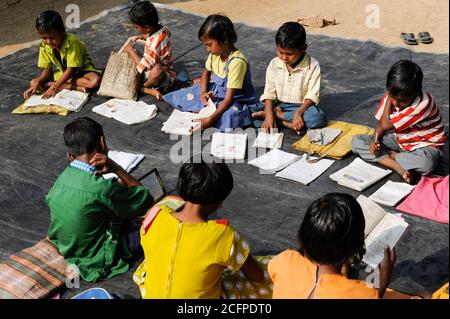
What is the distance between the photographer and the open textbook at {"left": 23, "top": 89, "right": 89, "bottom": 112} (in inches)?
233

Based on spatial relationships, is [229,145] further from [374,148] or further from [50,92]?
[50,92]

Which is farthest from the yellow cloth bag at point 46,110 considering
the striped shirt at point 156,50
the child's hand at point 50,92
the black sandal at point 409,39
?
the black sandal at point 409,39

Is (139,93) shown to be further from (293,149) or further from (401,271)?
(401,271)

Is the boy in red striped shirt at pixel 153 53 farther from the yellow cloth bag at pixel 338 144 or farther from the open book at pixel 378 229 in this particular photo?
the open book at pixel 378 229

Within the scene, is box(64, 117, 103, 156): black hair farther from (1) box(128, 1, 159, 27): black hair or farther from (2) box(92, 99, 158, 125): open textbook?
(1) box(128, 1, 159, 27): black hair

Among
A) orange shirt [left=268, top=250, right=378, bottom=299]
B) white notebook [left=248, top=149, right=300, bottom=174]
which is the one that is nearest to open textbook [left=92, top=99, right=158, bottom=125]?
white notebook [left=248, top=149, right=300, bottom=174]

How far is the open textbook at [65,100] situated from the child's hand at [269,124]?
6.34 ft

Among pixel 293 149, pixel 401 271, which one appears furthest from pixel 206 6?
pixel 401 271

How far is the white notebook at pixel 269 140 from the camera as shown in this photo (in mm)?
5051

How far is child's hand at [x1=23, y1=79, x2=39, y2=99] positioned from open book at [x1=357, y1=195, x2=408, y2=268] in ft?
12.2

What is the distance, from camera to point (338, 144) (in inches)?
195

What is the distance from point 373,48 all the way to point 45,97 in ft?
11.7

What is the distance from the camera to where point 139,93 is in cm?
615

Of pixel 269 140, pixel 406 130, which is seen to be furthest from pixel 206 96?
pixel 406 130
